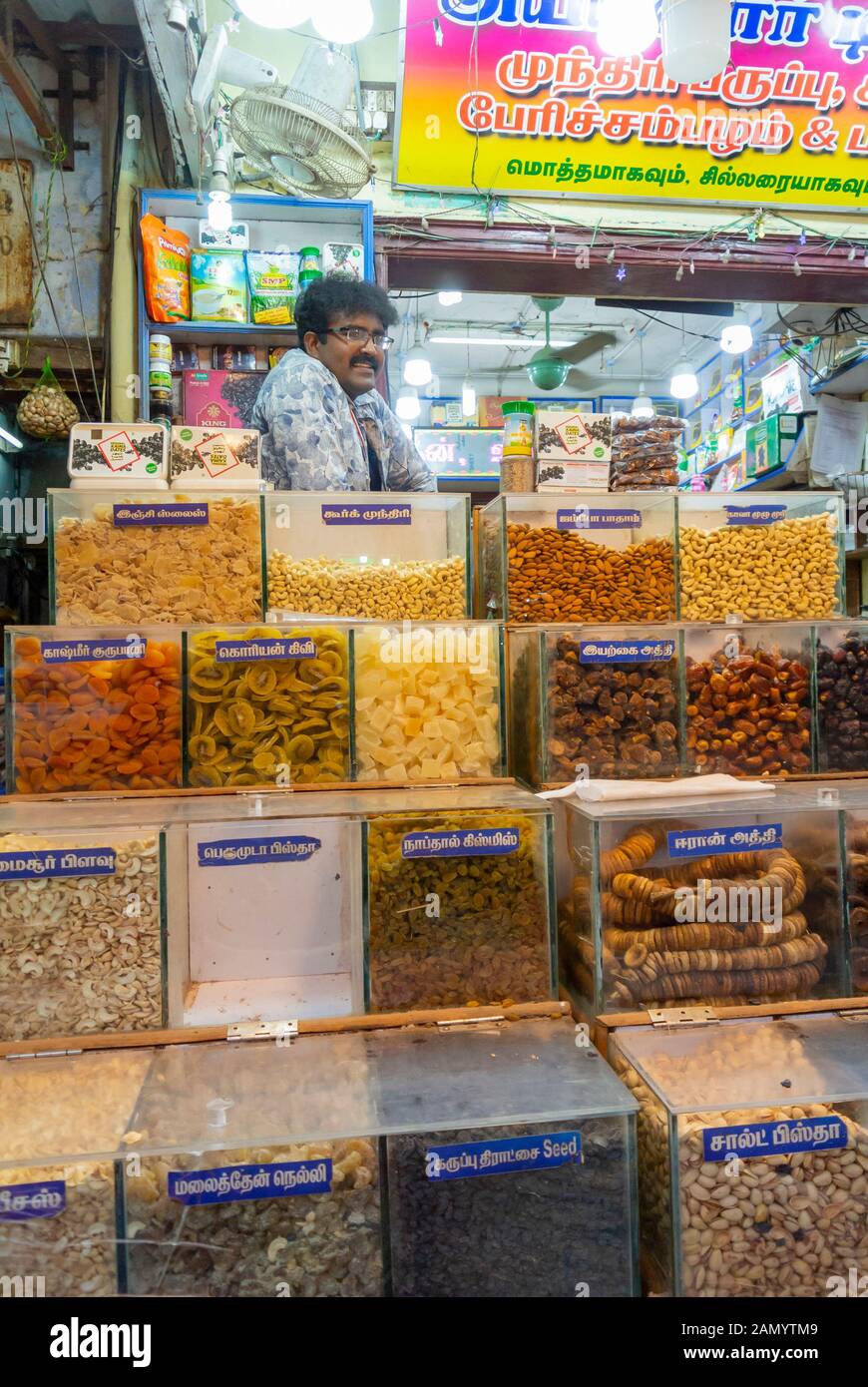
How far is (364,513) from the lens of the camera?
5.93 feet

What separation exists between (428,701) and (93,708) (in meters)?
0.57

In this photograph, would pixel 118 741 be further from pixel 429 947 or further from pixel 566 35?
pixel 566 35

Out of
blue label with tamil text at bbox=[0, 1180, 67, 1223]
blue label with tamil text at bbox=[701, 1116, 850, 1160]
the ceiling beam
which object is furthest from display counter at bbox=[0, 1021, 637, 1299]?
the ceiling beam

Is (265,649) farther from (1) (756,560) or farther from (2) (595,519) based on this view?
(1) (756,560)

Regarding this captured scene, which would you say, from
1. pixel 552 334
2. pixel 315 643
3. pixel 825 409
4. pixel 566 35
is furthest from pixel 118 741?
pixel 552 334

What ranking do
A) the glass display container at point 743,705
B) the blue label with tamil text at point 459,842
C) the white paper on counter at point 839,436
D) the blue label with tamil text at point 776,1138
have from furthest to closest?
the white paper on counter at point 839,436 → the glass display container at point 743,705 → the blue label with tamil text at point 459,842 → the blue label with tamil text at point 776,1138

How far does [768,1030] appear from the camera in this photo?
1338 mm

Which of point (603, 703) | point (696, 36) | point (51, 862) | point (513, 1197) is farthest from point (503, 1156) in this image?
point (696, 36)

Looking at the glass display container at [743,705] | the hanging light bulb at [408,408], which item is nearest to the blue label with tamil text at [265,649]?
the glass display container at [743,705]

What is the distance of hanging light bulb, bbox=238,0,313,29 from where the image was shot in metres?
A: 2.33

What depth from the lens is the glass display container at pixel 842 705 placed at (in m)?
1.76

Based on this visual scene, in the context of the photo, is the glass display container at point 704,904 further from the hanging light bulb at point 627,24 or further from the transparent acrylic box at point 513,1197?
the hanging light bulb at point 627,24

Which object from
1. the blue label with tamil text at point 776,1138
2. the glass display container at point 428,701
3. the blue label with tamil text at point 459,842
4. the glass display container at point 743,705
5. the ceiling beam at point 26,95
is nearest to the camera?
the blue label with tamil text at point 776,1138

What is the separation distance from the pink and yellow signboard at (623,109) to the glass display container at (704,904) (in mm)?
2854
